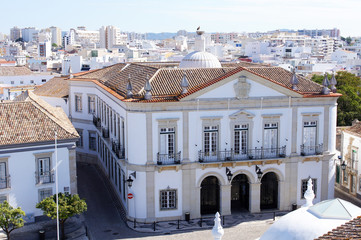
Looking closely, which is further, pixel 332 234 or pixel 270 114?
pixel 270 114

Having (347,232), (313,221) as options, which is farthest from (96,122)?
(347,232)

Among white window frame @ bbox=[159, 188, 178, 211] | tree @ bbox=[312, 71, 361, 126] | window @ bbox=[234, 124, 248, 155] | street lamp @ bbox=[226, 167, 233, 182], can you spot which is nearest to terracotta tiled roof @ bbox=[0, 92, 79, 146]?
white window frame @ bbox=[159, 188, 178, 211]

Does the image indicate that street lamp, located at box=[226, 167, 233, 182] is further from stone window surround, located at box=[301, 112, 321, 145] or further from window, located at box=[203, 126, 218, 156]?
stone window surround, located at box=[301, 112, 321, 145]

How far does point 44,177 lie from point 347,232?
21387mm

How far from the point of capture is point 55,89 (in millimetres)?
53219

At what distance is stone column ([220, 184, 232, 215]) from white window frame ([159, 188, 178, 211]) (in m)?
2.93

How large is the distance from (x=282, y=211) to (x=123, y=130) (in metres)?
11.4

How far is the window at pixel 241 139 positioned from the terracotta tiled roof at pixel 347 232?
61.9ft

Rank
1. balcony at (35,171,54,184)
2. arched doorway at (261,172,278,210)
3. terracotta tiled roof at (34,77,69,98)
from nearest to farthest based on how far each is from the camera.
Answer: balcony at (35,171,54,184) → arched doorway at (261,172,278,210) → terracotta tiled roof at (34,77,69,98)

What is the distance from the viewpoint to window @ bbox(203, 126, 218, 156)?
1257 inches

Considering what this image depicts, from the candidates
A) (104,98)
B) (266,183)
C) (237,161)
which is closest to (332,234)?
(237,161)

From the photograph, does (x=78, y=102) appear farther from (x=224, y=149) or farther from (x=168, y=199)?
(x=224, y=149)

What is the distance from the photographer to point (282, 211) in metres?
33.4

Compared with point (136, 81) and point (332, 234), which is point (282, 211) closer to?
point (136, 81)
